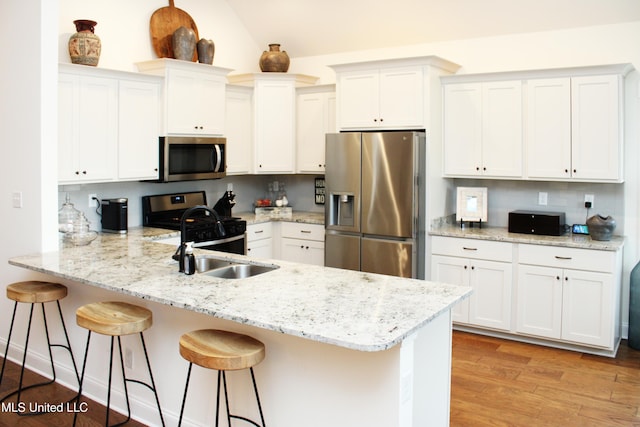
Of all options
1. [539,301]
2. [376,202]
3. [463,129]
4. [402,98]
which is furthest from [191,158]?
[539,301]

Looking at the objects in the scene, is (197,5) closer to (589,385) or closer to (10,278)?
(10,278)

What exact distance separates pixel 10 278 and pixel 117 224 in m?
0.85

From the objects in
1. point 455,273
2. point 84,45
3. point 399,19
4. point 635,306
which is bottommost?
point 635,306

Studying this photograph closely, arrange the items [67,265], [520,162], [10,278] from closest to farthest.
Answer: [67,265] < [10,278] < [520,162]

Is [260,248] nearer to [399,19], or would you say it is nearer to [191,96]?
[191,96]

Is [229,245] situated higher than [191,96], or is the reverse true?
[191,96]

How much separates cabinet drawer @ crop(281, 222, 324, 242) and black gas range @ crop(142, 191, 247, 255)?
0.62 meters

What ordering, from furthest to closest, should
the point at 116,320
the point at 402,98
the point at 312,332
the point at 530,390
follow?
the point at 402,98
the point at 530,390
the point at 116,320
the point at 312,332

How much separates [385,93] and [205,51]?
165 cm

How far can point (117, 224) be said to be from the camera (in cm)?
457

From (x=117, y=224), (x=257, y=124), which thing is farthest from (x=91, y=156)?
(x=257, y=124)

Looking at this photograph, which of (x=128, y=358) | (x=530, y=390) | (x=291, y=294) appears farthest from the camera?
(x=530, y=390)

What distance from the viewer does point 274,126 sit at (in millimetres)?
5746

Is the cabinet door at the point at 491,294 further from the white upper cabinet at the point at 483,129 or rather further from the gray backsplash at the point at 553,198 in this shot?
the white upper cabinet at the point at 483,129
